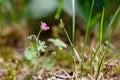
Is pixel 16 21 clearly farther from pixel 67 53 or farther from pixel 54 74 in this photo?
pixel 54 74

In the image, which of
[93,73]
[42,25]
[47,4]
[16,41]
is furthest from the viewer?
[47,4]

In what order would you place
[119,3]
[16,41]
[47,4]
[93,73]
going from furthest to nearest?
1. [47,4]
2. [16,41]
3. [119,3]
4. [93,73]

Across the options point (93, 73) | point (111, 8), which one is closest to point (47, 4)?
point (111, 8)

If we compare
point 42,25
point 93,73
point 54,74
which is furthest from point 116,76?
point 42,25

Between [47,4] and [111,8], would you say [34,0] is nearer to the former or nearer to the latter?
[47,4]

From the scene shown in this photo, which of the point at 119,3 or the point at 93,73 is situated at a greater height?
the point at 119,3

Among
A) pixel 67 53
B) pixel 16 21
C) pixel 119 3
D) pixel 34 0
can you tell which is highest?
pixel 34 0

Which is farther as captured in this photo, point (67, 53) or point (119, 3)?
point (119, 3)

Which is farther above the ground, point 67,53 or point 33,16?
point 33,16

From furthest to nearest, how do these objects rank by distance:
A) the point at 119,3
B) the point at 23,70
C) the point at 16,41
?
the point at 16,41
the point at 119,3
the point at 23,70
